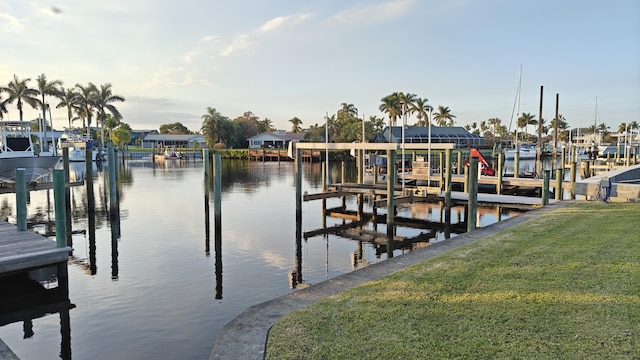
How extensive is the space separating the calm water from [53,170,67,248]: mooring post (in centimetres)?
164

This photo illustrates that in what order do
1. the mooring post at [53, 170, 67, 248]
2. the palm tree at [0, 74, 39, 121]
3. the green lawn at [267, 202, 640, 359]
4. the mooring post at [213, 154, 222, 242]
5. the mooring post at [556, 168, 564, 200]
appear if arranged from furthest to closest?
1. the palm tree at [0, 74, 39, 121]
2. the mooring post at [556, 168, 564, 200]
3. the mooring post at [213, 154, 222, 242]
4. the mooring post at [53, 170, 67, 248]
5. the green lawn at [267, 202, 640, 359]

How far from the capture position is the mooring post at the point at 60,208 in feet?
37.3

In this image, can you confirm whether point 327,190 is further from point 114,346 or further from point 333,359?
point 333,359

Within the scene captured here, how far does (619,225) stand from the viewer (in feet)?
39.9

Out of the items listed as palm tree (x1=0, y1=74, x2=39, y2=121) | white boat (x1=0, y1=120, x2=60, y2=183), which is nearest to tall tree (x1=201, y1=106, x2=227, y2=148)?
palm tree (x1=0, y1=74, x2=39, y2=121)

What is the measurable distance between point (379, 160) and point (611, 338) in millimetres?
20533

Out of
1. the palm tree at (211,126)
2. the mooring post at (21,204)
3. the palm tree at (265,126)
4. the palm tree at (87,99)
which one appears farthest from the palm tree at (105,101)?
the mooring post at (21,204)

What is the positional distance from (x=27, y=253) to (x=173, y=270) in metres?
4.33

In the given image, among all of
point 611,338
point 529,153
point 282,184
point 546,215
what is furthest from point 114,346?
point 529,153

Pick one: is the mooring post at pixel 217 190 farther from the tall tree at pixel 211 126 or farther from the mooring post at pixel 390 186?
the tall tree at pixel 211 126

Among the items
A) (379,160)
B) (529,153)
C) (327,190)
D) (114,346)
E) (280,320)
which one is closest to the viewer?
(280,320)

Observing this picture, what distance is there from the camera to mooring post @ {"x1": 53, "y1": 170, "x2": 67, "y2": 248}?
37.3 feet

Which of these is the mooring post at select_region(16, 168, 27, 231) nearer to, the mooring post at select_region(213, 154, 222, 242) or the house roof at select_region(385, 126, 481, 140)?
the mooring post at select_region(213, 154, 222, 242)

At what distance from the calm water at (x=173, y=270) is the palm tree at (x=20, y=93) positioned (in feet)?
157
